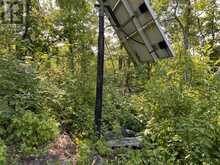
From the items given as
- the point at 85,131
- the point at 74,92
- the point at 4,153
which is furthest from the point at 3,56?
the point at 4,153

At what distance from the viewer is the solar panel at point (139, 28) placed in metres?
4.27

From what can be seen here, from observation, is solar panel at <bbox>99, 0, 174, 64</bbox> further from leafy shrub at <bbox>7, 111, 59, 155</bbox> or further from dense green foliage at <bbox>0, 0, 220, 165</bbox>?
leafy shrub at <bbox>7, 111, 59, 155</bbox>

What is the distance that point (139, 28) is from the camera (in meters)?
4.54

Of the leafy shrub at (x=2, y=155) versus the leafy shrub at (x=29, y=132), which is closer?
the leafy shrub at (x=2, y=155)

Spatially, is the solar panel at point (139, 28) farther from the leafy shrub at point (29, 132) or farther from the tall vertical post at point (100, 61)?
the leafy shrub at point (29, 132)

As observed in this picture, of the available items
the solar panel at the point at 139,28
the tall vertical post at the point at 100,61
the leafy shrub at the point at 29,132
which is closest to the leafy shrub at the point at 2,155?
the leafy shrub at the point at 29,132

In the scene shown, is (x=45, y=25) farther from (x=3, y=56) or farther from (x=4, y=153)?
(x=4, y=153)

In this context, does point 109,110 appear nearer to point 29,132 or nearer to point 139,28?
point 139,28

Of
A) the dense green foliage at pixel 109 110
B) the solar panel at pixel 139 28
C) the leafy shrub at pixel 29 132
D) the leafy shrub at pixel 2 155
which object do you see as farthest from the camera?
the solar panel at pixel 139 28

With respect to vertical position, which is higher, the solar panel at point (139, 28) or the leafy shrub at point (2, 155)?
the solar panel at point (139, 28)

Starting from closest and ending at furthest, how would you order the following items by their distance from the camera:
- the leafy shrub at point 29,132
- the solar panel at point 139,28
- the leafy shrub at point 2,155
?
the leafy shrub at point 2,155, the leafy shrub at point 29,132, the solar panel at point 139,28

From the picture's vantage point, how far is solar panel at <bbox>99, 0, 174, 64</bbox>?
14.0 ft

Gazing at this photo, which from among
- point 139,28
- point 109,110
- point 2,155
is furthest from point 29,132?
point 139,28

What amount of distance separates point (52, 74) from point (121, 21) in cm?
220
